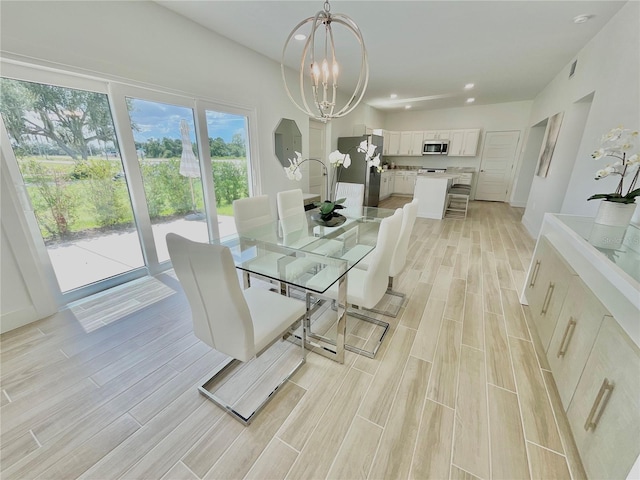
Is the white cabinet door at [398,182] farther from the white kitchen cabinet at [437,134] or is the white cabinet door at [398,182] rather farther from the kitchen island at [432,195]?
the kitchen island at [432,195]

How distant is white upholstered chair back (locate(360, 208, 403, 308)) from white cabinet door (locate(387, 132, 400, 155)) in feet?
22.6

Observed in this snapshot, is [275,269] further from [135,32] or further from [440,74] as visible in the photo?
[440,74]

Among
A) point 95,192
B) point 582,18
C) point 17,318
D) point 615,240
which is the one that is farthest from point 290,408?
point 582,18

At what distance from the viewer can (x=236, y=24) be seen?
8.73 ft

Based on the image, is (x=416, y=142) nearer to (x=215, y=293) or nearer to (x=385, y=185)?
(x=385, y=185)

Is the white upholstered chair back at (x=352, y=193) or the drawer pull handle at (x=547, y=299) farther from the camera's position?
the white upholstered chair back at (x=352, y=193)

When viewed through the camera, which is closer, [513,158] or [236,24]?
[236,24]

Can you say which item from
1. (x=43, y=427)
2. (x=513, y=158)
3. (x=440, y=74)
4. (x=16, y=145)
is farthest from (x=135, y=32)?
(x=513, y=158)

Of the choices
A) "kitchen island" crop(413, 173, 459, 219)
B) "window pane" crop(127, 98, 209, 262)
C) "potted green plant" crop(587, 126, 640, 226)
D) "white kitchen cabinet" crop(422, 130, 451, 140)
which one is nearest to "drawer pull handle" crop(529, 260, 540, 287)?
"potted green plant" crop(587, 126, 640, 226)

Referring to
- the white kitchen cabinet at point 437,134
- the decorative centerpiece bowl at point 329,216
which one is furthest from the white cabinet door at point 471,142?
the decorative centerpiece bowl at point 329,216

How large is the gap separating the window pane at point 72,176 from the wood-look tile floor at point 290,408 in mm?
544

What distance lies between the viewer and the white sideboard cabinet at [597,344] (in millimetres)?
877

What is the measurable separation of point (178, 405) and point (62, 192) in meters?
2.11

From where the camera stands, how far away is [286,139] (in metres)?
4.17
